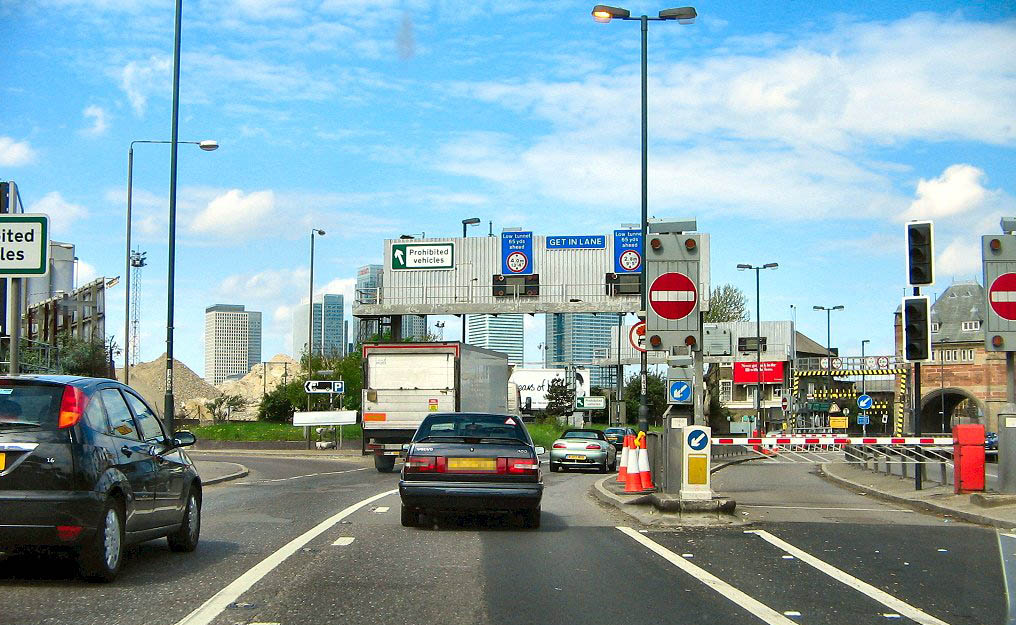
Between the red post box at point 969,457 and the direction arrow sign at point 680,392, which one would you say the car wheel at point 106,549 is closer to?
the direction arrow sign at point 680,392

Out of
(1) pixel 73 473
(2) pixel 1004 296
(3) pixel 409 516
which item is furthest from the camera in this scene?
(2) pixel 1004 296

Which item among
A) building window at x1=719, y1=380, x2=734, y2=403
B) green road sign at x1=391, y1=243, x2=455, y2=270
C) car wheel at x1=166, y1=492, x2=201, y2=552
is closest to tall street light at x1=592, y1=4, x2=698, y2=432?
car wheel at x1=166, y1=492, x2=201, y2=552

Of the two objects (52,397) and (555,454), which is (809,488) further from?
(52,397)

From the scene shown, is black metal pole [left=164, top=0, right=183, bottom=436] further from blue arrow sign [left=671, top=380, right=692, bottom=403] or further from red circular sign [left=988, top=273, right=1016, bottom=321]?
red circular sign [left=988, top=273, right=1016, bottom=321]

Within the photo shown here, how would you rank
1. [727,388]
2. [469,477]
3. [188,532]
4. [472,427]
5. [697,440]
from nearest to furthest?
[188,532], [469,477], [472,427], [697,440], [727,388]

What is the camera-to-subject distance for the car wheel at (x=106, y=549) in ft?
26.7

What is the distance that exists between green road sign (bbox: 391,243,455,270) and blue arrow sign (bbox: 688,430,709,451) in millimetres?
31294

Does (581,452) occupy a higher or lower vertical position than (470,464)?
lower

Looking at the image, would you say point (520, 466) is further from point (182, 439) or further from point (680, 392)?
point (680, 392)

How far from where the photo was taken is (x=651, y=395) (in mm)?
81062

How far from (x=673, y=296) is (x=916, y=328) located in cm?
494

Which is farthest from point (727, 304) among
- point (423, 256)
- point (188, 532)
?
point (188, 532)

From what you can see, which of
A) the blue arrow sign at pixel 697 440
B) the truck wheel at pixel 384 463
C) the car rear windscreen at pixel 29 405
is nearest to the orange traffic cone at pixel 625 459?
the blue arrow sign at pixel 697 440

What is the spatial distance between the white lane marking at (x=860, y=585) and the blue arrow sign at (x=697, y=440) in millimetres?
2167
